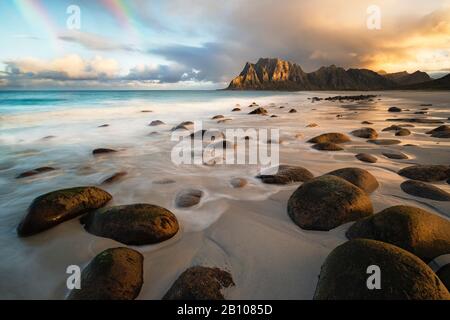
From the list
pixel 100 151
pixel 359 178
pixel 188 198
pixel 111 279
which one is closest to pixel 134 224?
pixel 111 279

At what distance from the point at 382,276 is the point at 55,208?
3.91 metres

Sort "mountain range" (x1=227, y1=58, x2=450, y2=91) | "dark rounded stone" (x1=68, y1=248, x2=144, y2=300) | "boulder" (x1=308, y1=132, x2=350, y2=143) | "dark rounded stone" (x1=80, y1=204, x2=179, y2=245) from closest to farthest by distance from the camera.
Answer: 1. "dark rounded stone" (x1=68, y1=248, x2=144, y2=300)
2. "dark rounded stone" (x1=80, y1=204, x2=179, y2=245)
3. "boulder" (x1=308, y1=132, x2=350, y2=143)
4. "mountain range" (x1=227, y1=58, x2=450, y2=91)

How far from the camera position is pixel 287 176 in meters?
4.96

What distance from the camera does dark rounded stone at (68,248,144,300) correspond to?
227cm

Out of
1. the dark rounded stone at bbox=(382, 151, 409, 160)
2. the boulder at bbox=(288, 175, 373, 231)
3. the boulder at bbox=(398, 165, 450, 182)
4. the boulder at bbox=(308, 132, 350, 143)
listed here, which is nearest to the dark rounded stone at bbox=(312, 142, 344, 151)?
the boulder at bbox=(308, 132, 350, 143)

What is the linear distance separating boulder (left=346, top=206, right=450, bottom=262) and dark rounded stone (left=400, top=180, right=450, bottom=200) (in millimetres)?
1411

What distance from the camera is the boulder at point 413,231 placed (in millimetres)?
2521

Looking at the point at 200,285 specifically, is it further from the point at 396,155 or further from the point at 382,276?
the point at 396,155

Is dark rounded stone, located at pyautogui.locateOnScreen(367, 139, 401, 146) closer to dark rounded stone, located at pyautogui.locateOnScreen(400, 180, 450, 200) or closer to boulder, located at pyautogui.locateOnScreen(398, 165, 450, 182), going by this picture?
boulder, located at pyautogui.locateOnScreen(398, 165, 450, 182)

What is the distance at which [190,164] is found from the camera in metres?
6.50

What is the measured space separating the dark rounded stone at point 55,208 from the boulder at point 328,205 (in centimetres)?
308
